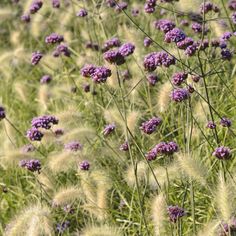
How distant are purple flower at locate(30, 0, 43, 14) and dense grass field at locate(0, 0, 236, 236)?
0.10ft

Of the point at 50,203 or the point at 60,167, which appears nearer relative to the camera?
the point at 60,167

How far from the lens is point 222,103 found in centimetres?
447

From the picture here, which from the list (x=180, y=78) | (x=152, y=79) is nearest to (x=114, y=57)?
(x=180, y=78)

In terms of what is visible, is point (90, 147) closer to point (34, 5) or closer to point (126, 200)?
point (126, 200)

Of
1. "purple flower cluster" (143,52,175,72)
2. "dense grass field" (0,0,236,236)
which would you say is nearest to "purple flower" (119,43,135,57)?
"dense grass field" (0,0,236,236)

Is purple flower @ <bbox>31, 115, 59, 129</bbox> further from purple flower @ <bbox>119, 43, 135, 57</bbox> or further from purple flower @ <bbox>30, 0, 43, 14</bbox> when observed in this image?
purple flower @ <bbox>30, 0, 43, 14</bbox>

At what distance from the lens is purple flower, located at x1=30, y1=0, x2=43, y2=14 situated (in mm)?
5445

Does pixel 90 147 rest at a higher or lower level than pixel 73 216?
higher

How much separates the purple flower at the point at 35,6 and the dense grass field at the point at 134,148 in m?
0.03

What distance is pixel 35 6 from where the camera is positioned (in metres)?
5.47

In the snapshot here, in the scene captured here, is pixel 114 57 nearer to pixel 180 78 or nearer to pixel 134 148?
pixel 180 78

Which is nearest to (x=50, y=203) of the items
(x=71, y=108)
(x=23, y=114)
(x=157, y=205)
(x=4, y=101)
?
(x=71, y=108)

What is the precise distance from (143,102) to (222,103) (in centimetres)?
69

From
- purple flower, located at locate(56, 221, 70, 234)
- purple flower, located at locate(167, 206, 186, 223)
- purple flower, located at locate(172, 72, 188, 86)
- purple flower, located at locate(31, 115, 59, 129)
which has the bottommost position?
purple flower, located at locate(56, 221, 70, 234)
